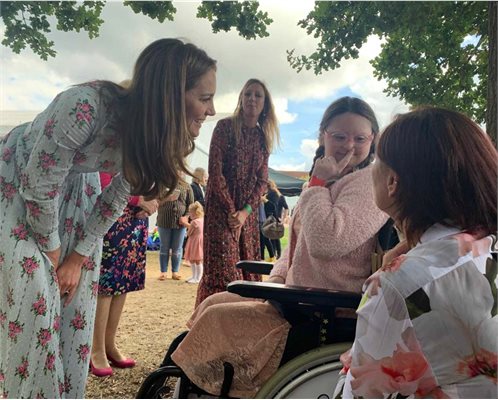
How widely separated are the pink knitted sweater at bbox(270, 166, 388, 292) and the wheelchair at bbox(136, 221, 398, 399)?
13 centimetres

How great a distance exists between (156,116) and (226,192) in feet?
3.68

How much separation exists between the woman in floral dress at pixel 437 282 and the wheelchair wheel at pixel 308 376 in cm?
24

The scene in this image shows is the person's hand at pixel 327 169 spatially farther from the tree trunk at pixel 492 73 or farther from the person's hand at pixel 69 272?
the tree trunk at pixel 492 73

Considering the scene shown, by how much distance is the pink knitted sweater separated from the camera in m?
1.23

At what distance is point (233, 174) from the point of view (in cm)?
241

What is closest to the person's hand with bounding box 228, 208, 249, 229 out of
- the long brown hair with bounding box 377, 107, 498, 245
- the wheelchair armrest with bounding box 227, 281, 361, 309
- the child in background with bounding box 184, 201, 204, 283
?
the wheelchair armrest with bounding box 227, 281, 361, 309

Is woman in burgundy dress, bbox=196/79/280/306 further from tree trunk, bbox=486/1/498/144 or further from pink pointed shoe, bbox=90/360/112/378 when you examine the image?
tree trunk, bbox=486/1/498/144

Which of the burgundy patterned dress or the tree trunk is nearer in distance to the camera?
the tree trunk

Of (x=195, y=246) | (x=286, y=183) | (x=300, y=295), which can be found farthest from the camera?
(x=286, y=183)

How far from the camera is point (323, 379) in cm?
115

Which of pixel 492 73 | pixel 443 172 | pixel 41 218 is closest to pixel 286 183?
pixel 492 73

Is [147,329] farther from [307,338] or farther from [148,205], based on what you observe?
[307,338]

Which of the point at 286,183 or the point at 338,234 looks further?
the point at 286,183

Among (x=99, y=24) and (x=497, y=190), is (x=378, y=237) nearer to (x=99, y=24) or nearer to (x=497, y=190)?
(x=497, y=190)
